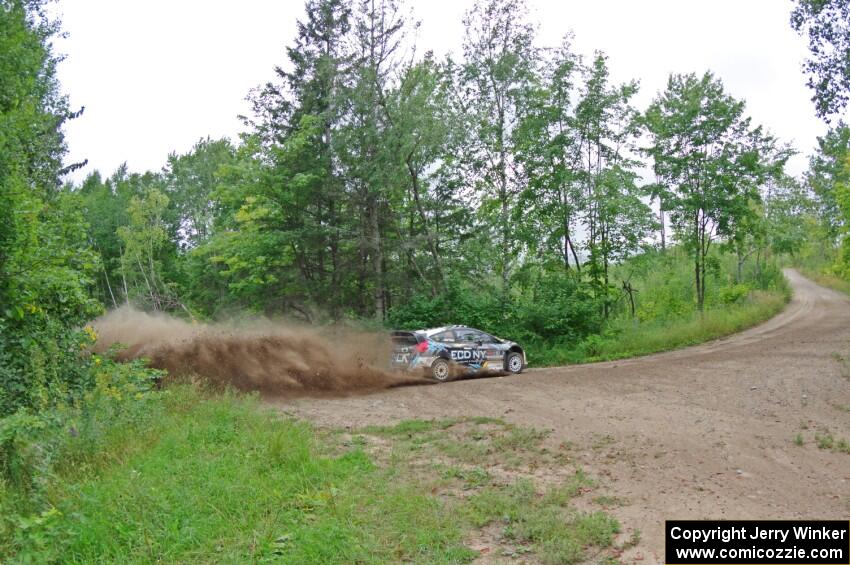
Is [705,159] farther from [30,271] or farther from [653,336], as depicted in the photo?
[30,271]

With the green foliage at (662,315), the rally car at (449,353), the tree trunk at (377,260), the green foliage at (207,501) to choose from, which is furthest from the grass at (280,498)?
the tree trunk at (377,260)

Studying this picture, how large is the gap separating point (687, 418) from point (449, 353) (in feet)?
27.1

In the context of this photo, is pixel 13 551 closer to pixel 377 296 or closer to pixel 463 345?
pixel 463 345

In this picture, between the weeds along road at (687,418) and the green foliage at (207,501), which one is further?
the weeds along road at (687,418)

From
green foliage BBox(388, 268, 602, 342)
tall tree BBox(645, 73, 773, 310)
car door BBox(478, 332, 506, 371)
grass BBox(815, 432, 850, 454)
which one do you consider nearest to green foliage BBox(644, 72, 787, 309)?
tall tree BBox(645, 73, 773, 310)

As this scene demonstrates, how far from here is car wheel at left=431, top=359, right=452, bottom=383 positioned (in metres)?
17.2

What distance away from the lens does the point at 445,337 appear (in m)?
17.8

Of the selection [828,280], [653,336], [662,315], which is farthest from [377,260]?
[828,280]

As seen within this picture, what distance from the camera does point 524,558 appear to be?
5.05m

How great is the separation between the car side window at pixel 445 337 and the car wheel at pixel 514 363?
2139 millimetres

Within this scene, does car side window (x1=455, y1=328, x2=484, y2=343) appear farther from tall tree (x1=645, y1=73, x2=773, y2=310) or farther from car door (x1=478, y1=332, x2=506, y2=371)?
tall tree (x1=645, y1=73, x2=773, y2=310)

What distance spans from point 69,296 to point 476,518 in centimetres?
844

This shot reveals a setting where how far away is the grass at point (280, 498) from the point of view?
17.2 ft

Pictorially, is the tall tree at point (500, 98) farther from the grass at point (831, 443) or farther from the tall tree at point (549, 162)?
the grass at point (831, 443)
